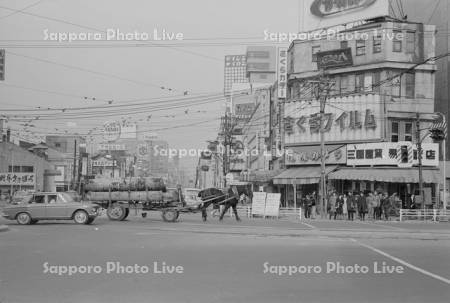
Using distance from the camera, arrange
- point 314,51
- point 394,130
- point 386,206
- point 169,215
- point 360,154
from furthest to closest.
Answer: point 314,51
point 394,130
point 360,154
point 386,206
point 169,215

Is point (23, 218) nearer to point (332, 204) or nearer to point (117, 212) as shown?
point (117, 212)

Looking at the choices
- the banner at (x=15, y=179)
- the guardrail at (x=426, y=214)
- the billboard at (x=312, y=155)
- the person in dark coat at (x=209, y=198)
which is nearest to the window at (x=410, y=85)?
the billboard at (x=312, y=155)

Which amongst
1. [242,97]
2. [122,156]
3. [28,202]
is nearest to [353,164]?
[28,202]

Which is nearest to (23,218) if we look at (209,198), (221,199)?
(209,198)

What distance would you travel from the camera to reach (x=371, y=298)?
32.0ft

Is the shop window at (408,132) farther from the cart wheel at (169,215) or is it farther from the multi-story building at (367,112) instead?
the cart wheel at (169,215)

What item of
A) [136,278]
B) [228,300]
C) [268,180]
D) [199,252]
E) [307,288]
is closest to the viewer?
[228,300]

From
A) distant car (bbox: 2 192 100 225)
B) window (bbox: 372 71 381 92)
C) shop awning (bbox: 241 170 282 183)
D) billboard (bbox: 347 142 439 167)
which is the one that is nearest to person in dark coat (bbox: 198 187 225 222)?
distant car (bbox: 2 192 100 225)

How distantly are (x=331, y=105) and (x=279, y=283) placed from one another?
→ 118 feet

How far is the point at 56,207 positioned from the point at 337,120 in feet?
82.3

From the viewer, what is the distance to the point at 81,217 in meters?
26.6

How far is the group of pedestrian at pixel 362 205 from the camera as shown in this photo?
115 ft

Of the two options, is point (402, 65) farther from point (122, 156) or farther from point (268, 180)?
point (122, 156)

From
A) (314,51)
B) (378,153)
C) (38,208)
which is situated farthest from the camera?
(314,51)
